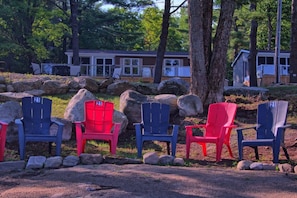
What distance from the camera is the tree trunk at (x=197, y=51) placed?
9.34m

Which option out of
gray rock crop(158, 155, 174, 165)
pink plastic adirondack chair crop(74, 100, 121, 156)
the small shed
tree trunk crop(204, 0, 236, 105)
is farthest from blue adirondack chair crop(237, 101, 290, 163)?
the small shed

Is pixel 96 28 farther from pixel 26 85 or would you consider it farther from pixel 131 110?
pixel 131 110

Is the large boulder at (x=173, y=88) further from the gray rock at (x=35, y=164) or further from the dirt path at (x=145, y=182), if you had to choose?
the gray rock at (x=35, y=164)

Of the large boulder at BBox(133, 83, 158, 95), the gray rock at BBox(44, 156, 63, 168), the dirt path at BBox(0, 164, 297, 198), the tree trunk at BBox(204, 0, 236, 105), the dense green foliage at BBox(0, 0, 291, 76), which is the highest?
the dense green foliage at BBox(0, 0, 291, 76)

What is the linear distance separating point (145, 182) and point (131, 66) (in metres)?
24.0

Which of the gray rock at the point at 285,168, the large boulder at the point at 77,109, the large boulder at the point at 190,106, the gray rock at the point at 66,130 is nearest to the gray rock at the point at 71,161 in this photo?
the gray rock at the point at 66,130

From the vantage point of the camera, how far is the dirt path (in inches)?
170

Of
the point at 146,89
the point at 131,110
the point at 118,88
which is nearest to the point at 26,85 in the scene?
the point at 118,88

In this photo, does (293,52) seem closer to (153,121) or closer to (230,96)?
(230,96)

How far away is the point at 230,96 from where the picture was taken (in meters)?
10.9

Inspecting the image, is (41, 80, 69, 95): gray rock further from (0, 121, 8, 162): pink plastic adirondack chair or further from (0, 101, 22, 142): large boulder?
(0, 121, 8, 162): pink plastic adirondack chair

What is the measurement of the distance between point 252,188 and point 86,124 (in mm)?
3302

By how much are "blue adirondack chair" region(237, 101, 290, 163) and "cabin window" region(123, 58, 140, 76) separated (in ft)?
69.8

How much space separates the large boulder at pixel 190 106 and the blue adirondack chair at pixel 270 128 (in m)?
2.42
